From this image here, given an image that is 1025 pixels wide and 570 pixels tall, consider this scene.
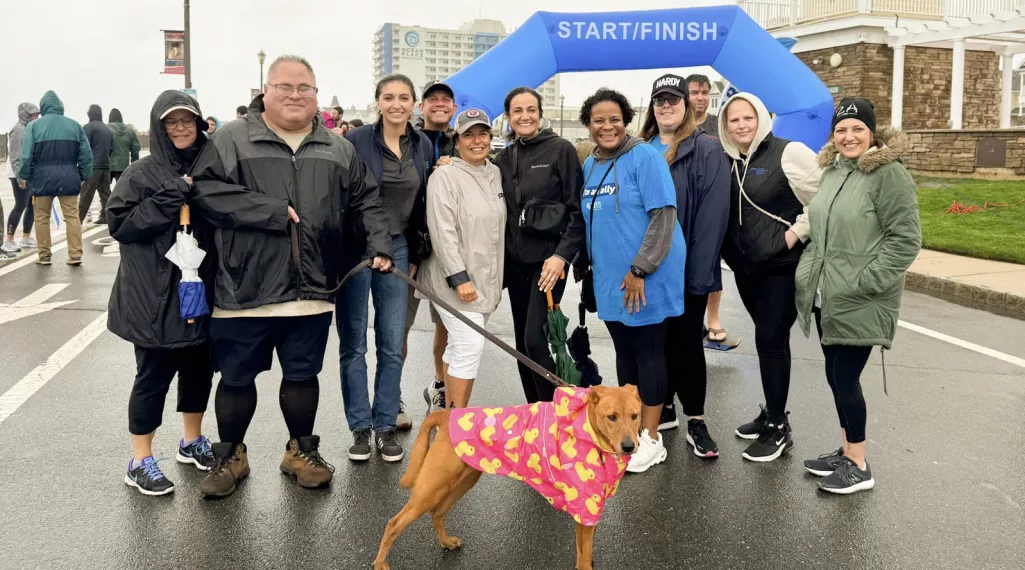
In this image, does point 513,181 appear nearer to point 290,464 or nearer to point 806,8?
point 290,464

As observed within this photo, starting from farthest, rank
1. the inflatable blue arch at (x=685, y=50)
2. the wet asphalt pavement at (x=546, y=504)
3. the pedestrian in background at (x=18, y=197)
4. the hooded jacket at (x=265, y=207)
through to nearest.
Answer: the pedestrian in background at (x=18, y=197), the inflatable blue arch at (x=685, y=50), the hooded jacket at (x=265, y=207), the wet asphalt pavement at (x=546, y=504)

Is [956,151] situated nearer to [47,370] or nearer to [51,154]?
[51,154]

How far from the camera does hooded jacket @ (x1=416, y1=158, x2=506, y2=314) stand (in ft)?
14.1

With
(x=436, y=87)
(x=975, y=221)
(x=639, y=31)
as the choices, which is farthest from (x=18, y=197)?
(x=975, y=221)

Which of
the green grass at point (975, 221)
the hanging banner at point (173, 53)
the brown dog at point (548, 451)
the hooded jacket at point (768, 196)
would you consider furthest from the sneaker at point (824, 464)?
the hanging banner at point (173, 53)

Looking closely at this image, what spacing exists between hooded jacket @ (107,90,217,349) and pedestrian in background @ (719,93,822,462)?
2.72 metres

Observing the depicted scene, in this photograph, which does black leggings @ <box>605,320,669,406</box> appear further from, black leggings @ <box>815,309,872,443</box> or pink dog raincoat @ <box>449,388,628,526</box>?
pink dog raincoat @ <box>449,388,628,526</box>

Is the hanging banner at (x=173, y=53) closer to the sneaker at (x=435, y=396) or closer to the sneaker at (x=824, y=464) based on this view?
the sneaker at (x=435, y=396)

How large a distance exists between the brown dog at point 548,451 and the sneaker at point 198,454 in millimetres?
1482

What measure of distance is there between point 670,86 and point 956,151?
1738cm

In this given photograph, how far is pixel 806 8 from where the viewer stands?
24.8 metres

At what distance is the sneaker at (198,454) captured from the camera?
4270mm

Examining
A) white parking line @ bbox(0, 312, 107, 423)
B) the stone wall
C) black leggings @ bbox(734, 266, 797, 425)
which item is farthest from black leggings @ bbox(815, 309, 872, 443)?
the stone wall

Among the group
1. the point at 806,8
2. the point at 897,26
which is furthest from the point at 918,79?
the point at 806,8
